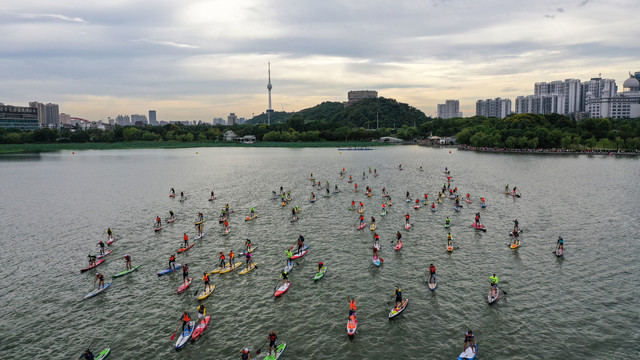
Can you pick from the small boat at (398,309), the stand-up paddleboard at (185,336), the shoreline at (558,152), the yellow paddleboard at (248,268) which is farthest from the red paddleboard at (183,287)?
the shoreline at (558,152)

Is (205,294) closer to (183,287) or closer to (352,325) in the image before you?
(183,287)

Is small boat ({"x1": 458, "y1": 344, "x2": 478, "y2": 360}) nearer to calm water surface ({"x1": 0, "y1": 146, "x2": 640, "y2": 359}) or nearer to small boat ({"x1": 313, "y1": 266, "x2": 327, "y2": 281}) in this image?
calm water surface ({"x1": 0, "y1": 146, "x2": 640, "y2": 359})

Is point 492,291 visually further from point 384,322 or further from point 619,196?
point 619,196

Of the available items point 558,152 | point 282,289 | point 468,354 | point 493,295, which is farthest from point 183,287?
point 558,152

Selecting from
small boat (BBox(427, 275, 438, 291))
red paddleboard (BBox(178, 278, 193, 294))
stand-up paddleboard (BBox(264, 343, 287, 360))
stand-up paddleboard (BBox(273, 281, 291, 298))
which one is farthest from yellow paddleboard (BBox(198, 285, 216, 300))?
small boat (BBox(427, 275, 438, 291))

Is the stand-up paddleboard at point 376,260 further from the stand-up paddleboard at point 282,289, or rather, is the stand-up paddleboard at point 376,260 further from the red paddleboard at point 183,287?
the red paddleboard at point 183,287

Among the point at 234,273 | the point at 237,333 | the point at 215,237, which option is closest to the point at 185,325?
the point at 237,333
